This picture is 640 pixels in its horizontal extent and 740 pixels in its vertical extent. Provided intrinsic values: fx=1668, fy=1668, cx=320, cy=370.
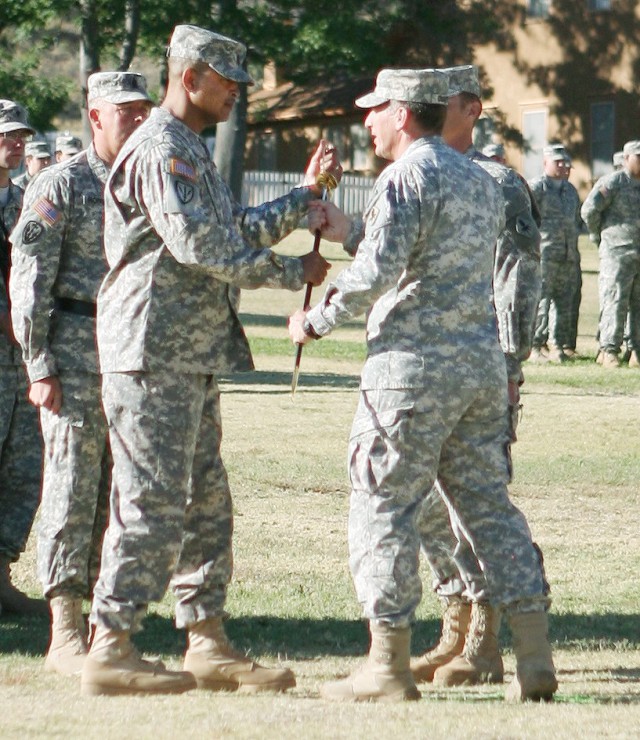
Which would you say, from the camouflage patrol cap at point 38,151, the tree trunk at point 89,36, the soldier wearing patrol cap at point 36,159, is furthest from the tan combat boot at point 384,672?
the tree trunk at point 89,36

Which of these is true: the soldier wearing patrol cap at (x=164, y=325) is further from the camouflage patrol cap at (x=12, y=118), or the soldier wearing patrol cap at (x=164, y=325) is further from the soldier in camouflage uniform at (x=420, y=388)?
the camouflage patrol cap at (x=12, y=118)

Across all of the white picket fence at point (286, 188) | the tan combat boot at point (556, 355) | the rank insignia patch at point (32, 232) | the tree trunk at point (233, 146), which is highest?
the tree trunk at point (233, 146)

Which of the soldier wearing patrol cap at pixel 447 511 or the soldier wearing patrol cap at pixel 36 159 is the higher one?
the soldier wearing patrol cap at pixel 36 159

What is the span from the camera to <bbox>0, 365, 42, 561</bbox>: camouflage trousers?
739 cm

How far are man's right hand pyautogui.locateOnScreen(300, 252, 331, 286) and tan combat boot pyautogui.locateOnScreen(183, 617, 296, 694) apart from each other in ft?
4.09

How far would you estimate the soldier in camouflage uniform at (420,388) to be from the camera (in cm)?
538

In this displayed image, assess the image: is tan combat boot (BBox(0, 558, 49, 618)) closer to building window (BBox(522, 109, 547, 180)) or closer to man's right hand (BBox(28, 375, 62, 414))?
man's right hand (BBox(28, 375, 62, 414))

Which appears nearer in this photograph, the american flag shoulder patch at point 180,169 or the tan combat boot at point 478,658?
the american flag shoulder patch at point 180,169

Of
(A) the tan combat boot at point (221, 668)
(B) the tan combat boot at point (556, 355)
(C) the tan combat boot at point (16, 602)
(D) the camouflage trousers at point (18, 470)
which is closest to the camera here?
(A) the tan combat boot at point (221, 668)

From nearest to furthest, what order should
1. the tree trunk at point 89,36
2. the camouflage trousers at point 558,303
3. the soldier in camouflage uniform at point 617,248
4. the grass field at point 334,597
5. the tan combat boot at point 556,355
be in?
1. the grass field at point 334,597
2. the soldier in camouflage uniform at point 617,248
3. the tan combat boot at point 556,355
4. the camouflage trousers at point 558,303
5. the tree trunk at point 89,36

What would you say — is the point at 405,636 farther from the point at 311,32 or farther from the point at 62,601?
the point at 311,32

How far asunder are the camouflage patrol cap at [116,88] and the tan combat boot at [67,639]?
1.90 m

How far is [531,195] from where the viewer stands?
6.45 metres

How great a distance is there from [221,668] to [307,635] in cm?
105
